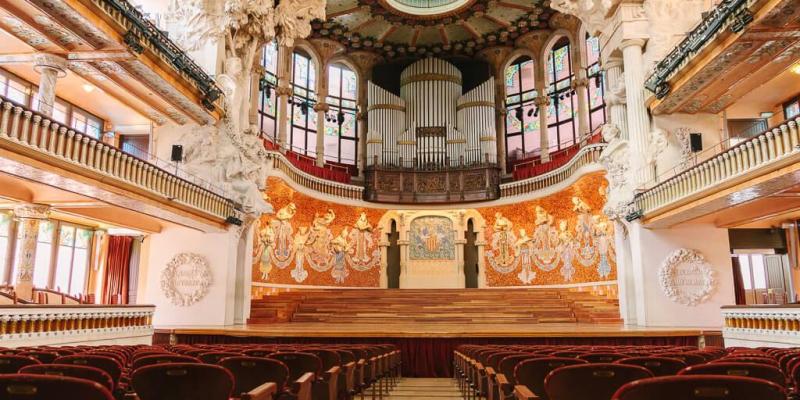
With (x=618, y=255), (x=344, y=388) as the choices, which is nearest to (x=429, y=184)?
(x=618, y=255)

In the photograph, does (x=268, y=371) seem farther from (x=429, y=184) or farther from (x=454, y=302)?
(x=429, y=184)

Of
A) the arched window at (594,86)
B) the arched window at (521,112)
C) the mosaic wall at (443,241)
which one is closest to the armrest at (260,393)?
the mosaic wall at (443,241)

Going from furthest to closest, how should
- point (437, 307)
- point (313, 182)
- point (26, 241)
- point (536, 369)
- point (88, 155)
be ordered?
point (313, 182) → point (437, 307) → point (26, 241) → point (88, 155) → point (536, 369)

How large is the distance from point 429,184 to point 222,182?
416 inches

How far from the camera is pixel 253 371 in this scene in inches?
157

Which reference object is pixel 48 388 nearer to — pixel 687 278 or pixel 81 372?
pixel 81 372

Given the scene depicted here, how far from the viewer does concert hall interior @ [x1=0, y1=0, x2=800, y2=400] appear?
573cm

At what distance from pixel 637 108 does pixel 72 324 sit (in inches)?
569

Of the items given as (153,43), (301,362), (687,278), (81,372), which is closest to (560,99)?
(687,278)

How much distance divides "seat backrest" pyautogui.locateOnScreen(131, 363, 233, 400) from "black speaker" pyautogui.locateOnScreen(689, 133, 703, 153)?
591 inches

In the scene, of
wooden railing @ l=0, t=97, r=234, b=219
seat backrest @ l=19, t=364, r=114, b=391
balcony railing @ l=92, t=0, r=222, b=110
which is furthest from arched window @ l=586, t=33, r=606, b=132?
seat backrest @ l=19, t=364, r=114, b=391

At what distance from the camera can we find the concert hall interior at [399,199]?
5.73m

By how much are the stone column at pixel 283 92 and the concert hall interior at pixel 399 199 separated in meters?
0.10

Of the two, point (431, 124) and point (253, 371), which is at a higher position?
point (431, 124)
